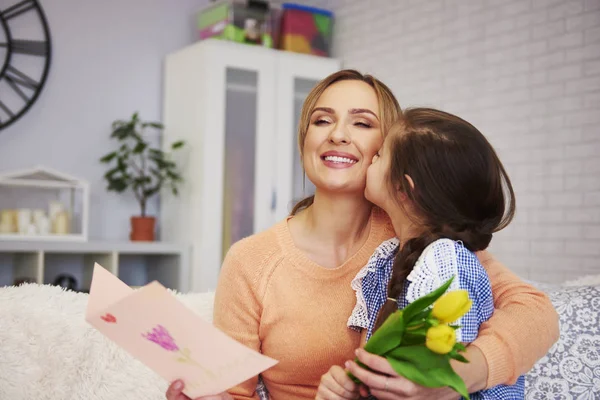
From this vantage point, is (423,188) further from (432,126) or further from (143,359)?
(143,359)

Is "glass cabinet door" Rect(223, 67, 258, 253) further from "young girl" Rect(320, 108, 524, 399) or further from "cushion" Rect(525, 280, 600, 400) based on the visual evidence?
"young girl" Rect(320, 108, 524, 399)

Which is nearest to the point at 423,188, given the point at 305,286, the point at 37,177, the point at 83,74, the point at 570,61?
the point at 305,286

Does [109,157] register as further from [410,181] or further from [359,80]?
[410,181]

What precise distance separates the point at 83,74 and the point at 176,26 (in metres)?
0.70

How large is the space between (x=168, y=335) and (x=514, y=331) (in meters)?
0.53

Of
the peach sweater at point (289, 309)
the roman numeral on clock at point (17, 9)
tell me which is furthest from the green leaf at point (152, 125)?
the peach sweater at point (289, 309)

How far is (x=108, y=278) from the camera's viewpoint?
1.15 m

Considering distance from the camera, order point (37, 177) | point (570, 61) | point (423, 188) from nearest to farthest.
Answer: point (423, 188)
point (570, 61)
point (37, 177)

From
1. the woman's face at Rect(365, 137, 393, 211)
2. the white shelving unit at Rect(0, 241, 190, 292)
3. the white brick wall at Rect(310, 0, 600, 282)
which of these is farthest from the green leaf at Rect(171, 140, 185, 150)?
the woman's face at Rect(365, 137, 393, 211)

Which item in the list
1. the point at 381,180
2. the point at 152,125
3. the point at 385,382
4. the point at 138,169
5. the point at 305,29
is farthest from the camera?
the point at 305,29

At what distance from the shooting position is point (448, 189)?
4.04 feet

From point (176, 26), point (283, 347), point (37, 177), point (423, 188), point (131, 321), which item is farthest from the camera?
point (176, 26)

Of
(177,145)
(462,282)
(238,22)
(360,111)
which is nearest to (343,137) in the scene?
(360,111)

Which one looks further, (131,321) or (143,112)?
(143,112)
